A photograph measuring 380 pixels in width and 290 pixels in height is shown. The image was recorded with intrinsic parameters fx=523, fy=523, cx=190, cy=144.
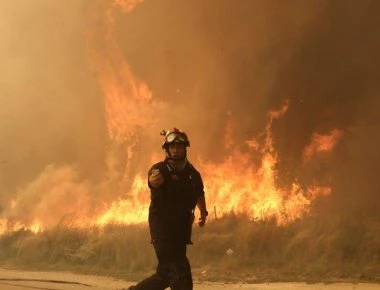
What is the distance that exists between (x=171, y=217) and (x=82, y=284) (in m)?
4.99

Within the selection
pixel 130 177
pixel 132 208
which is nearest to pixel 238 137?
pixel 132 208

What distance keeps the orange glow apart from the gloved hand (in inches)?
306

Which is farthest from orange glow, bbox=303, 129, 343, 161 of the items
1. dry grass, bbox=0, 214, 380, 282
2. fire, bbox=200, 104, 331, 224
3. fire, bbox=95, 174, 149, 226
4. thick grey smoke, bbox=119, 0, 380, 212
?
fire, bbox=95, 174, 149, 226

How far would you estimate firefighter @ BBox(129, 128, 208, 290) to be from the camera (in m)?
4.96

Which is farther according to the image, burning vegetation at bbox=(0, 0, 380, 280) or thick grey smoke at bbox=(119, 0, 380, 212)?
thick grey smoke at bbox=(119, 0, 380, 212)

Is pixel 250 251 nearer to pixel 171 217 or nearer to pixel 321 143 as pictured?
pixel 321 143

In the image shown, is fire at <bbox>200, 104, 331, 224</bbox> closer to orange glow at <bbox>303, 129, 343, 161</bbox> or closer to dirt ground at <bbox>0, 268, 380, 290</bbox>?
orange glow at <bbox>303, 129, 343, 161</bbox>

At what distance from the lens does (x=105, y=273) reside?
10.7 meters

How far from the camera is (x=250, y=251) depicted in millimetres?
10656

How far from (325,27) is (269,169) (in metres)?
3.66

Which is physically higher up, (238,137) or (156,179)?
(238,137)

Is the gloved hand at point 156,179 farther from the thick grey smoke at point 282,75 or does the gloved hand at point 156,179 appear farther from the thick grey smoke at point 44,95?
the thick grey smoke at point 44,95

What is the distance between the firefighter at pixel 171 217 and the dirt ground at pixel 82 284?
3.42 meters

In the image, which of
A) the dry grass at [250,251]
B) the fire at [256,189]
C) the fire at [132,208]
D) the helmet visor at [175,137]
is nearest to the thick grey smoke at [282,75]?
the fire at [256,189]
